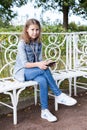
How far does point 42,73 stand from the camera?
4.52 meters

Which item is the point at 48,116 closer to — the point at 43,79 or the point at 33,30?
the point at 43,79

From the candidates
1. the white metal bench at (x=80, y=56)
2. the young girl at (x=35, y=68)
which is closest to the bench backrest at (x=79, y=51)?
the white metal bench at (x=80, y=56)

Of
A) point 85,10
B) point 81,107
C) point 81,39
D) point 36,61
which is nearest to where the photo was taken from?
point 36,61

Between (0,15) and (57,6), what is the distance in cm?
344

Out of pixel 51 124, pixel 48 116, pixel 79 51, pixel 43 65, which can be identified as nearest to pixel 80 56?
pixel 79 51

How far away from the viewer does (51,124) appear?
14.3 ft

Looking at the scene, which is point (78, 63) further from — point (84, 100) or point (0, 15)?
point (0, 15)

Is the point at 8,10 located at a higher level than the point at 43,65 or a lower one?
higher

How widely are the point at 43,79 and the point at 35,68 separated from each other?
8.0 inches

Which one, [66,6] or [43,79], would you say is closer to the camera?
[43,79]

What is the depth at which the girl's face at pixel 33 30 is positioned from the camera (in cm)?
464

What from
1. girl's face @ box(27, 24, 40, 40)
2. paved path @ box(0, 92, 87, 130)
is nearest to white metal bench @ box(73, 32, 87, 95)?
paved path @ box(0, 92, 87, 130)

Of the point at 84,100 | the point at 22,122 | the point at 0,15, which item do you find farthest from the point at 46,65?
the point at 0,15

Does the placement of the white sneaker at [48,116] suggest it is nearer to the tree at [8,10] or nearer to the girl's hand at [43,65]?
the girl's hand at [43,65]
